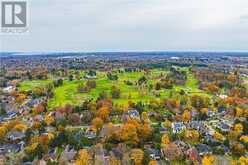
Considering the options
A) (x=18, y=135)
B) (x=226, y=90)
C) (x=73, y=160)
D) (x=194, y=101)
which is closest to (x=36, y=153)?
(x=73, y=160)

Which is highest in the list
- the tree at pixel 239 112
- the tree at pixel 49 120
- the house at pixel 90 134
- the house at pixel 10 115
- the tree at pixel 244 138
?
the tree at pixel 239 112

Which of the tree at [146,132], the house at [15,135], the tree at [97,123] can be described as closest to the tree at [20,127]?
the house at [15,135]

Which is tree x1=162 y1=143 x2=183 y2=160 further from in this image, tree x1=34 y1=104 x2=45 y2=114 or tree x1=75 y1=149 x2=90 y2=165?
tree x1=34 y1=104 x2=45 y2=114

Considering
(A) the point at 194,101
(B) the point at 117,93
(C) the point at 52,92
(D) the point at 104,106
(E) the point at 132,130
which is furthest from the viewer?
(C) the point at 52,92

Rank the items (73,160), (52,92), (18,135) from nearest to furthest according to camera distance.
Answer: (73,160) → (18,135) → (52,92)

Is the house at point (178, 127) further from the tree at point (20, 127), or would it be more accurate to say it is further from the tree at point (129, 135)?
the tree at point (20, 127)

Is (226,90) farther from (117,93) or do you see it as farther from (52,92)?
(52,92)
